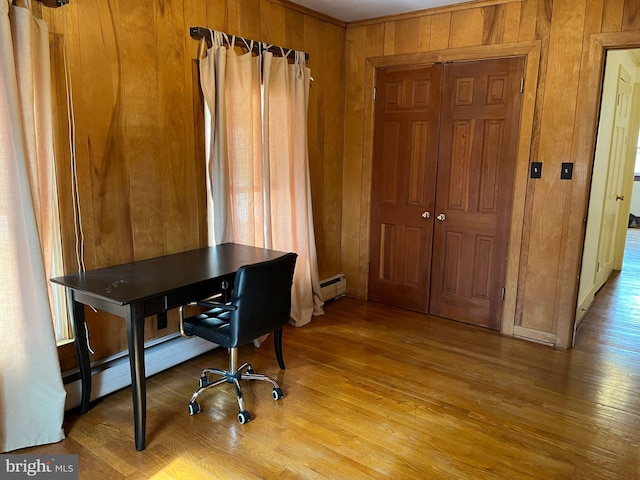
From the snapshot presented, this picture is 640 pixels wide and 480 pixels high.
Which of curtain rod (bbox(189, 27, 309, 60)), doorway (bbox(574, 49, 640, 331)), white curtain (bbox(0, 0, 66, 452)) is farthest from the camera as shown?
doorway (bbox(574, 49, 640, 331))

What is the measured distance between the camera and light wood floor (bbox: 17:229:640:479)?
221 cm

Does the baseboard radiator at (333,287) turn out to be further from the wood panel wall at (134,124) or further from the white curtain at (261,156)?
the wood panel wall at (134,124)

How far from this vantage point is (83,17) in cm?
246

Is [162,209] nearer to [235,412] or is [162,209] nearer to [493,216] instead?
[235,412]

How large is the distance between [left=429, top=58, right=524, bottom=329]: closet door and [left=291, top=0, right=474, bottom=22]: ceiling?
20.5 inches

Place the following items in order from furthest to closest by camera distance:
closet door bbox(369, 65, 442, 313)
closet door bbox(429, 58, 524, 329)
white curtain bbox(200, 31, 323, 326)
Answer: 1. closet door bbox(369, 65, 442, 313)
2. closet door bbox(429, 58, 524, 329)
3. white curtain bbox(200, 31, 323, 326)

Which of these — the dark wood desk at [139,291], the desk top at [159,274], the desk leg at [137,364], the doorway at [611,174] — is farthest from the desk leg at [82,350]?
the doorway at [611,174]

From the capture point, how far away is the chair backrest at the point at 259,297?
246 centimetres

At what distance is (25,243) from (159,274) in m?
0.64

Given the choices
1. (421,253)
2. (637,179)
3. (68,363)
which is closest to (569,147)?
(421,253)

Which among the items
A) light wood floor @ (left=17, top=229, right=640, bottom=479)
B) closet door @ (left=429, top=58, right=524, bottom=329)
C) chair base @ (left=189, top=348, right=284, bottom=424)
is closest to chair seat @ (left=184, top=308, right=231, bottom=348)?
chair base @ (left=189, top=348, right=284, bottom=424)

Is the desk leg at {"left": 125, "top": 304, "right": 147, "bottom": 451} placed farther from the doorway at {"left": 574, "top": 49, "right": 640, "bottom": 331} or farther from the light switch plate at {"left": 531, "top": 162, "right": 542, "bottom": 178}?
the doorway at {"left": 574, "top": 49, "right": 640, "bottom": 331}

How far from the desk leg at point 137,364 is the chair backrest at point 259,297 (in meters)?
0.48

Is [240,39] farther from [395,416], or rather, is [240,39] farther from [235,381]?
[395,416]
